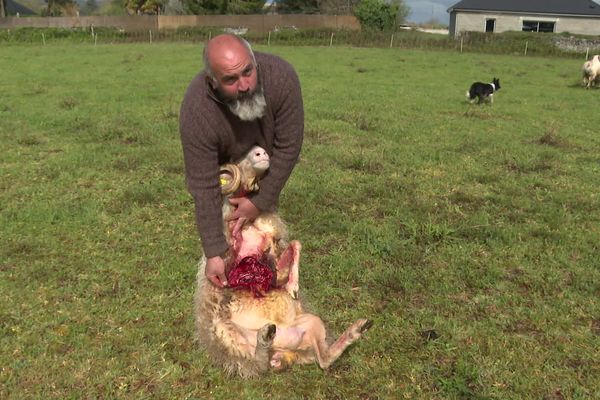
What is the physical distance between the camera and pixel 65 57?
27.6 metres

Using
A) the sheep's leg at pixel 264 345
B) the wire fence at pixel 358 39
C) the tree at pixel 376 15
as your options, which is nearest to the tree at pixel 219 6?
the tree at pixel 376 15

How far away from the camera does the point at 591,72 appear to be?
20.5 meters

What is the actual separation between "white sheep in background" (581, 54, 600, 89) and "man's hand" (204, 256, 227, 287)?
69.3 feet

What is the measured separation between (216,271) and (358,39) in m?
40.6

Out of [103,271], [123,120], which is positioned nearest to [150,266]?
[103,271]

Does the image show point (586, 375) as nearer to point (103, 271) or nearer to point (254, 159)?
point (254, 159)

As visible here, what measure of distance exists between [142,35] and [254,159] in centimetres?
4377

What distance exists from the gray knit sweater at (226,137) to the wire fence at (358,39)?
37.2m

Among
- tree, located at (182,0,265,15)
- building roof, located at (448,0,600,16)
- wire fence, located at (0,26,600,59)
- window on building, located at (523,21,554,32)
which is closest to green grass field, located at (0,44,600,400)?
wire fence, located at (0,26,600,59)

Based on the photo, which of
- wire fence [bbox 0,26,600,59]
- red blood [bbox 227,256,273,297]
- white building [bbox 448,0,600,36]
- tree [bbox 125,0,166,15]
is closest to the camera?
red blood [bbox 227,256,273,297]

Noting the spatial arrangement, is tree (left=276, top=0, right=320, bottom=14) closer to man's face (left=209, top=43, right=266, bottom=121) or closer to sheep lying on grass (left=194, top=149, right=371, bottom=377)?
sheep lying on grass (left=194, top=149, right=371, bottom=377)

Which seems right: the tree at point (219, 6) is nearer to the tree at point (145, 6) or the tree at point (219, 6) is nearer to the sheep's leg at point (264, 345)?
the tree at point (145, 6)

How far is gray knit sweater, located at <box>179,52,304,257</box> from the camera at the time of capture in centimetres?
351

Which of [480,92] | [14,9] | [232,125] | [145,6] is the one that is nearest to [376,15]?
[145,6]
